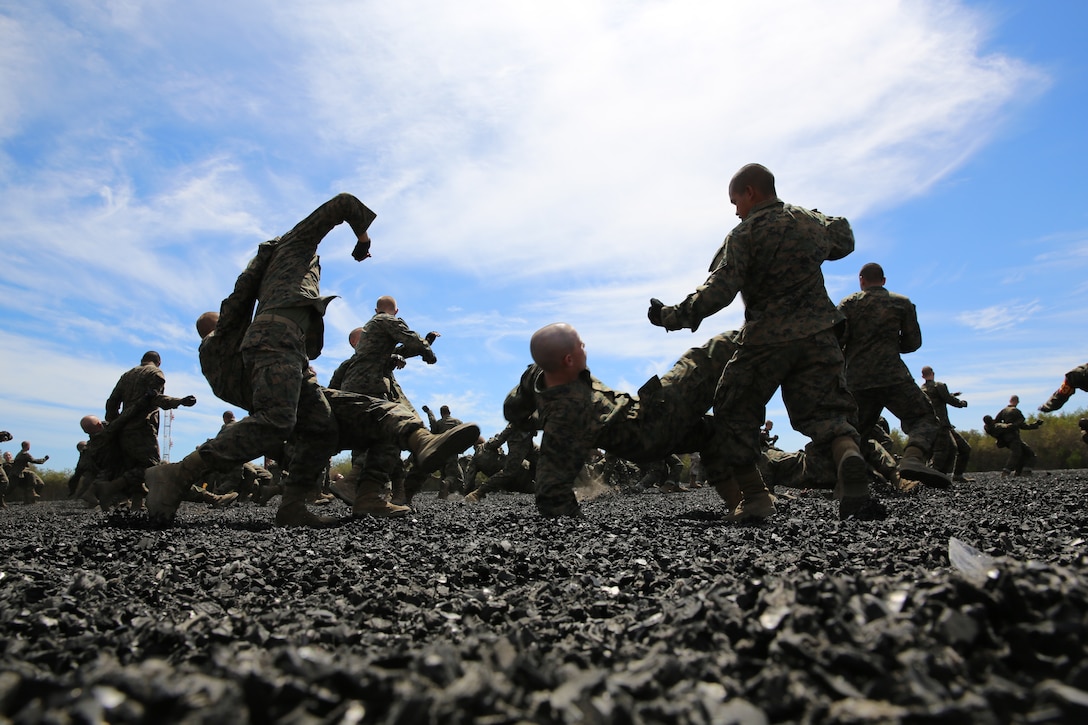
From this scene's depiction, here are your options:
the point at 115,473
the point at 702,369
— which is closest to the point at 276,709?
the point at 702,369

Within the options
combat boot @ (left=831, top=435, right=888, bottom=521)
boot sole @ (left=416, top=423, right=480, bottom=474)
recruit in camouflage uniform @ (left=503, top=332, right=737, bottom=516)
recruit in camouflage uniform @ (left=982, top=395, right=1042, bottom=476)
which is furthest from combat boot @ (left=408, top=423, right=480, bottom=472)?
recruit in camouflage uniform @ (left=982, top=395, right=1042, bottom=476)

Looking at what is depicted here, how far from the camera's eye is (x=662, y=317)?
4895mm

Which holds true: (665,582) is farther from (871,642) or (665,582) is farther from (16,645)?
(16,645)

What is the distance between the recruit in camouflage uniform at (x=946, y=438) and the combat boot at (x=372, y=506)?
9.22 m

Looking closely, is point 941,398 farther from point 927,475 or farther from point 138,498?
point 138,498

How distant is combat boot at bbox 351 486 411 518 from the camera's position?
6410 millimetres

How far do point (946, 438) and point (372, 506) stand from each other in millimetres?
9943

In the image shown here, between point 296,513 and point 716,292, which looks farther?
point 296,513

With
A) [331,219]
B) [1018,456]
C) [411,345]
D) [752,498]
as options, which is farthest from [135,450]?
[1018,456]

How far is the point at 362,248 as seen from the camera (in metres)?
6.36

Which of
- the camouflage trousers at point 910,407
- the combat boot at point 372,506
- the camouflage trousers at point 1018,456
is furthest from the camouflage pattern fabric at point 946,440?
the combat boot at point 372,506

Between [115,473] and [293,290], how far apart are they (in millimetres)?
6249

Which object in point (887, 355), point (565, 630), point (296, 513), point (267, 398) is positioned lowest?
point (565, 630)

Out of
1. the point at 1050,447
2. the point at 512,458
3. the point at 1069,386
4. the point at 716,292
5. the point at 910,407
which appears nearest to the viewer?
the point at 716,292
